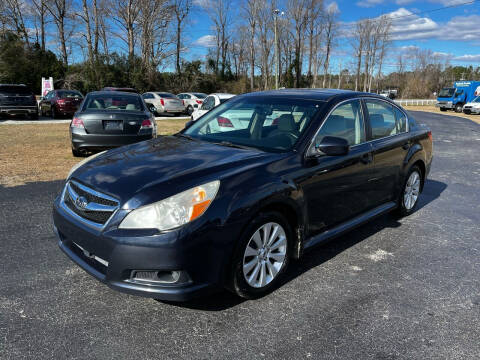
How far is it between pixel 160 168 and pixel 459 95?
39.6m

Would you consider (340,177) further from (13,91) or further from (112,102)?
(13,91)

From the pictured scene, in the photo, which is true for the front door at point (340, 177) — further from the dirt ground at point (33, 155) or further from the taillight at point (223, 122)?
the dirt ground at point (33, 155)

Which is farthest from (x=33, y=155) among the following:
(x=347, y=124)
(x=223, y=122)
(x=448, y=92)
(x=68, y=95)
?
(x=448, y=92)

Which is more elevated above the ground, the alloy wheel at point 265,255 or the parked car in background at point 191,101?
the parked car in background at point 191,101

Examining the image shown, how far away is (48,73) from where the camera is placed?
124ft

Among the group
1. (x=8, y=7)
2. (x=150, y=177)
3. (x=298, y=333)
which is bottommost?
(x=298, y=333)

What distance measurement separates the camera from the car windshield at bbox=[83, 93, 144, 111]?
8.94m

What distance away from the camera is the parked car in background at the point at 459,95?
113ft

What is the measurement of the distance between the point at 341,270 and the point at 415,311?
2.64 ft

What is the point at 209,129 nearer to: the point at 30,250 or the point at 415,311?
the point at 30,250

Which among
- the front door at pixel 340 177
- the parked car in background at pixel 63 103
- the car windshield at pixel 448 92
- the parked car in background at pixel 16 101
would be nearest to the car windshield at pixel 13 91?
the parked car in background at pixel 16 101

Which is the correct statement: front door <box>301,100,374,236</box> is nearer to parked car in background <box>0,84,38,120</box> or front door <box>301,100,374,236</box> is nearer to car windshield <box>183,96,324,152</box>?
car windshield <box>183,96,324,152</box>

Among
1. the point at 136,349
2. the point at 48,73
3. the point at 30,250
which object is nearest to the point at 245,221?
the point at 136,349

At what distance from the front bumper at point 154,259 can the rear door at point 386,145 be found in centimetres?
240
